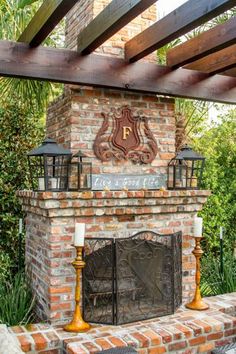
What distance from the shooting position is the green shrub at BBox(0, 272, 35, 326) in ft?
10.1

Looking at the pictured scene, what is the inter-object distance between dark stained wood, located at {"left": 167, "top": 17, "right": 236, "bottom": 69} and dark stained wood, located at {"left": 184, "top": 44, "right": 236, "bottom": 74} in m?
0.32

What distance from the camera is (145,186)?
3.42 meters

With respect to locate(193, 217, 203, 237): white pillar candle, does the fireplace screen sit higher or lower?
lower

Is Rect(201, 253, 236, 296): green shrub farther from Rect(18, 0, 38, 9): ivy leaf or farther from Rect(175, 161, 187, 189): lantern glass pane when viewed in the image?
Rect(18, 0, 38, 9): ivy leaf

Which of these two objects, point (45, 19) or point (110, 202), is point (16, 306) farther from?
point (45, 19)

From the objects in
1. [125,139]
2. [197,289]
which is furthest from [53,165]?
[197,289]

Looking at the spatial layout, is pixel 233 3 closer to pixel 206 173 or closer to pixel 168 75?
pixel 168 75

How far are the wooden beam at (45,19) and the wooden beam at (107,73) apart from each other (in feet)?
0.42

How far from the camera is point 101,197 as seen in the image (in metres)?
3.01

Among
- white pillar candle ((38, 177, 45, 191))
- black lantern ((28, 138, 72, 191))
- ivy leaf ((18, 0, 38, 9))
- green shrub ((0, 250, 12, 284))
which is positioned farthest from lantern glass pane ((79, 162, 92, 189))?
ivy leaf ((18, 0, 38, 9))

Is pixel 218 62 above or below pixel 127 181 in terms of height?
above

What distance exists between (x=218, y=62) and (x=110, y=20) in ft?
4.15

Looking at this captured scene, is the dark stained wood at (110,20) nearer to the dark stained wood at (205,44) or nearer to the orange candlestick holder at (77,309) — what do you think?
the dark stained wood at (205,44)

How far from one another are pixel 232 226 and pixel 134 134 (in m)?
2.83
